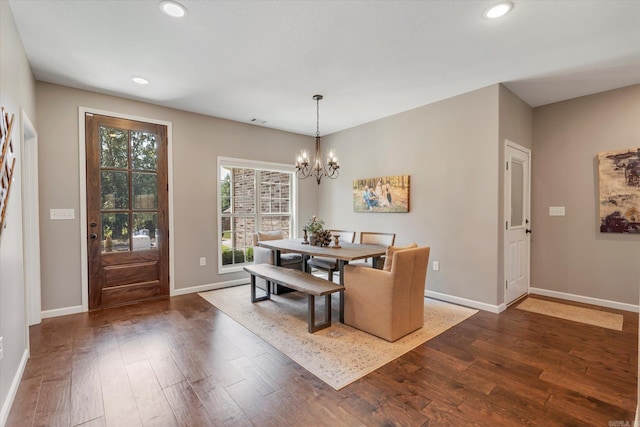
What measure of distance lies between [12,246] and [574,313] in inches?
209

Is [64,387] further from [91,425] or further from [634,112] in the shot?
[634,112]

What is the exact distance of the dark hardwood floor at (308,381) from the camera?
67.6 inches

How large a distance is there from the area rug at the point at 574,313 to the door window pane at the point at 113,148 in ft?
17.4

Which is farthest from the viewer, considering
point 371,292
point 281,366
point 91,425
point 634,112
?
point 634,112

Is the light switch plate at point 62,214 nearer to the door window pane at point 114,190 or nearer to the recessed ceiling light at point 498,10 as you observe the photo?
the door window pane at point 114,190

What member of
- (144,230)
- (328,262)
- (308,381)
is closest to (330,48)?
(328,262)

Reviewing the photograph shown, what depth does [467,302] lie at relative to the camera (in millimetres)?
3609

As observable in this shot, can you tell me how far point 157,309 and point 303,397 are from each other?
8.21 ft

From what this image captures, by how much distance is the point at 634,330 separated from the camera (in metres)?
2.84

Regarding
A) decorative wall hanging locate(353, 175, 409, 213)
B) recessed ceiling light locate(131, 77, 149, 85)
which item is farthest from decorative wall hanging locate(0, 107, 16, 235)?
decorative wall hanging locate(353, 175, 409, 213)

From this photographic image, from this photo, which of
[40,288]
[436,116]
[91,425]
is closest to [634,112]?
[436,116]

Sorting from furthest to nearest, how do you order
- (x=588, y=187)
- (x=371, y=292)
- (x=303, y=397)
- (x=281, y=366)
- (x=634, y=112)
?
(x=588, y=187) → (x=634, y=112) → (x=371, y=292) → (x=281, y=366) → (x=303, y=397)

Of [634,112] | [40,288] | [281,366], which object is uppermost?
[634,112]

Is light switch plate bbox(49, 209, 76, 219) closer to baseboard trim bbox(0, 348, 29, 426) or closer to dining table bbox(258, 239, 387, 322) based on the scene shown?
baseboard trim bbox(0, 348, 29, 426)
